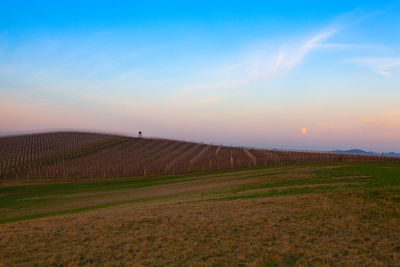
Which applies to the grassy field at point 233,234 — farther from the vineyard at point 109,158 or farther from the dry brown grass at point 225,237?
the vineyard at point 109,158

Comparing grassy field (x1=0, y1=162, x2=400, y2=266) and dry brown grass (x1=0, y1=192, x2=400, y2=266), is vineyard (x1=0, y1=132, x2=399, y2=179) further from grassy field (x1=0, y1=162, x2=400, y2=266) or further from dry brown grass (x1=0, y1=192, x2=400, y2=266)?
dry brown grass (x1=0, y1=192, x2=400, y2=266)

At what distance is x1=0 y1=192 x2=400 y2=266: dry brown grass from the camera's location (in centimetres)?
851

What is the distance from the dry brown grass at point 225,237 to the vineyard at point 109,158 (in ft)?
114

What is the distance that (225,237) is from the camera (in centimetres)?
1053

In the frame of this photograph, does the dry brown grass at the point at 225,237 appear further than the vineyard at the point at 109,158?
No

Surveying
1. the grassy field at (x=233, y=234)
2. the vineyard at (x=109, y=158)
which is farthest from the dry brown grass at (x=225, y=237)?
the vineyard at (x=109, y=158)

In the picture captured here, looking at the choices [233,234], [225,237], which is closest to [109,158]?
[233,234]

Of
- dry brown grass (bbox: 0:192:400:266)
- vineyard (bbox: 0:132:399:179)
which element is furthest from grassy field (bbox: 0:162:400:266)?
vineyard (bbox: 0:132:399:179)

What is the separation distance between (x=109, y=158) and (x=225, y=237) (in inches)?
2222

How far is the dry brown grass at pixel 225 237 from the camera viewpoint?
8508 mm

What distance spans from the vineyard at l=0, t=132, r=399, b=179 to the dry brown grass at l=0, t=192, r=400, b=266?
34.6 metres

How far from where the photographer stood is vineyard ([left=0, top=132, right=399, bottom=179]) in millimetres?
47531

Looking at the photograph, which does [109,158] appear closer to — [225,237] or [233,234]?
[233,234]

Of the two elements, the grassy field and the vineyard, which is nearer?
the grassy field
